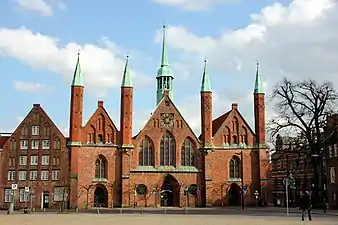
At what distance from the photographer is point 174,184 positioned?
3413 inches

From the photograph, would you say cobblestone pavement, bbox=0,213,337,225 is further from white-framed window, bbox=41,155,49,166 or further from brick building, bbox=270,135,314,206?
white-framed window, bbox=41,155,49,166

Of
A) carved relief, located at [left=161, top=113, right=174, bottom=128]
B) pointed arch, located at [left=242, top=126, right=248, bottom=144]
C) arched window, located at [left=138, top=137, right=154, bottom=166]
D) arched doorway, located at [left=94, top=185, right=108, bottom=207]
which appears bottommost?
arched doorway, located at [left=94, top=185, right=108, bottom=207]

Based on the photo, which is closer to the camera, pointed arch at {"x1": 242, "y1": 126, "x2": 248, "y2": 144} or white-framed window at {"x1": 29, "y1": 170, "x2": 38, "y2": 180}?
white-framed window at {"x1": 29, "y1": 170, "x2": 38, "y2": 180}

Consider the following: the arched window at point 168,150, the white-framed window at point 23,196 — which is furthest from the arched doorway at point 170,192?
the white-framed window at point 23,196

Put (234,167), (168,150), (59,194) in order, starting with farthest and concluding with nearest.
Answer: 1. (234,167)
2. (168,150)
3. (59,194)

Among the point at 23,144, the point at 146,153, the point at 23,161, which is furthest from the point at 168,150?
the point at 23,144

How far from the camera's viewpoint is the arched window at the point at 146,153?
86312mm

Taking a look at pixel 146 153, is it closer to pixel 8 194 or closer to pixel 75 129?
pixel 75 129

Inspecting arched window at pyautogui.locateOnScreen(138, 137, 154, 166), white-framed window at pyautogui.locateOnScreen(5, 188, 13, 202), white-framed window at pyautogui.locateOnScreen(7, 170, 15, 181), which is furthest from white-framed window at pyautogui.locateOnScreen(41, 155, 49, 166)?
arched window at pyautogui.locateOnScreen(138, 137, 154, 166)

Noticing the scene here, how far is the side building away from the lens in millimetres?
84500

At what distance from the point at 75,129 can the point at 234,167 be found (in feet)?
89.0

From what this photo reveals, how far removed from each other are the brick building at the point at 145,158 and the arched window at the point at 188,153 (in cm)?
17

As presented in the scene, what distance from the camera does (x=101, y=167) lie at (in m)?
85.1

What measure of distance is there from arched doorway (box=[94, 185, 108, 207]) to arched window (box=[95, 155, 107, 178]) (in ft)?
5.92
